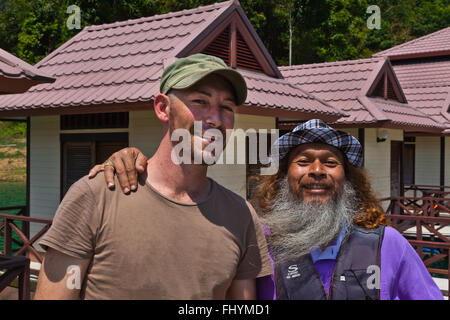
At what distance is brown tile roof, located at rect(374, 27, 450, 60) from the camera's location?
838 inches

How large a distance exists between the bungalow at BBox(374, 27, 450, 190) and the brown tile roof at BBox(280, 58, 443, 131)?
328cm

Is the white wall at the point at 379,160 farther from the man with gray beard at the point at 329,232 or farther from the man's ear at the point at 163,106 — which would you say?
the man's ear at the point at 163,106

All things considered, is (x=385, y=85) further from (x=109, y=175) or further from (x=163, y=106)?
(x=109, y=175)

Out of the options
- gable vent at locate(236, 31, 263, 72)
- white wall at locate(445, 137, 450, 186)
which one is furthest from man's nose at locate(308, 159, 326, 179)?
white wall at locate(445, 137, 450, 186)

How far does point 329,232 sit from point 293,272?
11.8 inches

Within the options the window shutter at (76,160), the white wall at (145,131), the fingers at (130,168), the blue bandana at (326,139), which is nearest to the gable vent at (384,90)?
the white wall at (145,131)

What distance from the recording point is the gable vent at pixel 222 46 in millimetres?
8711

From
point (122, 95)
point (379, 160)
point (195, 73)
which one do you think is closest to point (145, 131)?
point (122, 95)

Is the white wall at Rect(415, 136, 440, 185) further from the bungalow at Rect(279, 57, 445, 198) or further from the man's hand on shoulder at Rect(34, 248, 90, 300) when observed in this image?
the man's hand on shoulder at Rect(34, 248, 90, 300)

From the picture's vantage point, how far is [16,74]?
4676 millimetres

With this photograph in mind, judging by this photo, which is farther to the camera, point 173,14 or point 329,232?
point 173,14

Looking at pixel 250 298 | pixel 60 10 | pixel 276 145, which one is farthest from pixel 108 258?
pixel 60 10

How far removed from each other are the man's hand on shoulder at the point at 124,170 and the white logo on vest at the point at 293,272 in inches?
37.6
